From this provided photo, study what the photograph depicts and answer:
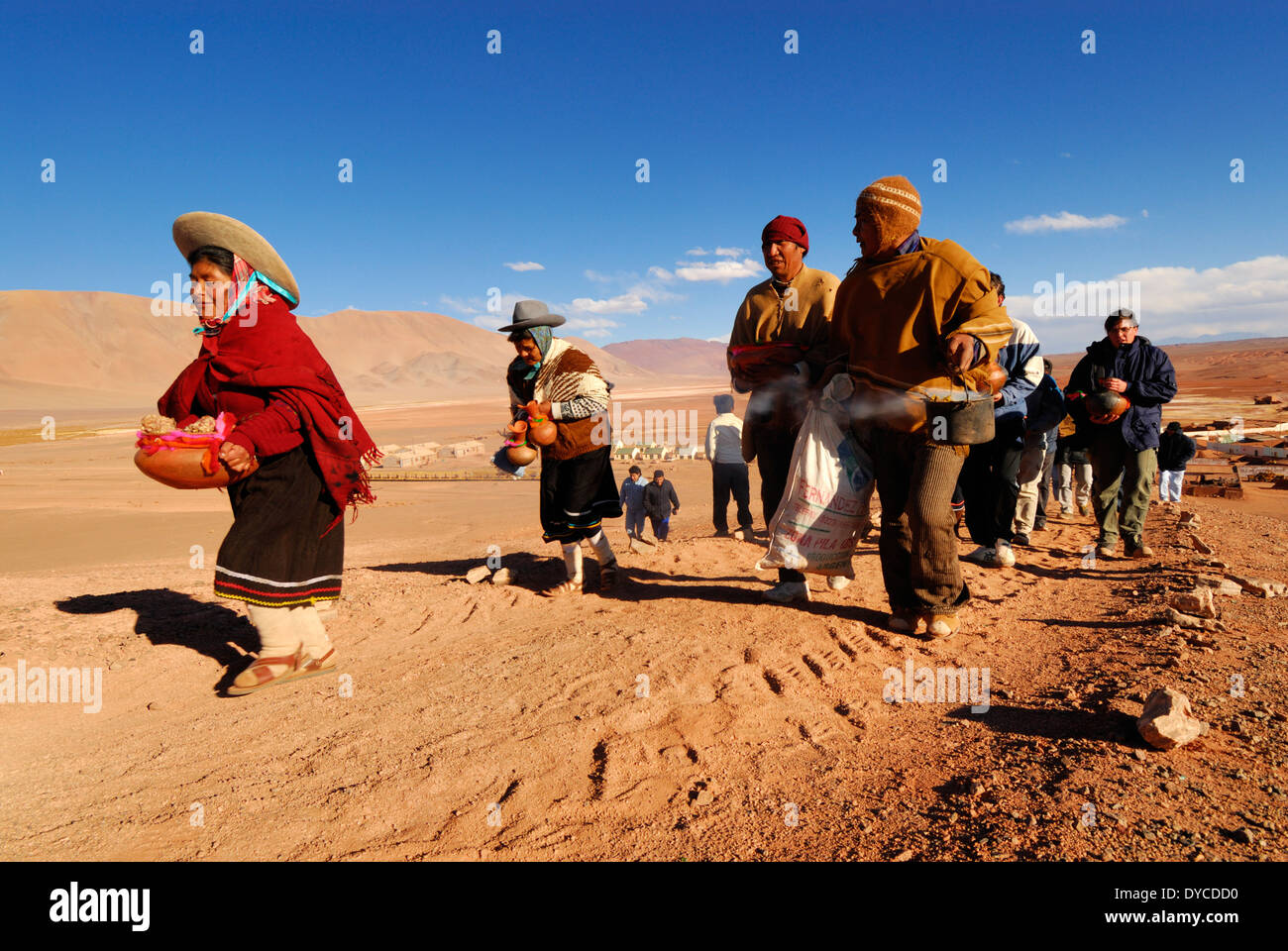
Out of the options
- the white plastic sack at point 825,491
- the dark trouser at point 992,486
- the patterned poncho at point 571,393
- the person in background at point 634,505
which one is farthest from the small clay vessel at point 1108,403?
the person in background at point 634,505

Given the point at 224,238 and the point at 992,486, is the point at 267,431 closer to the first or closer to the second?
the point at 224,238

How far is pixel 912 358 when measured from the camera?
11.9 ft

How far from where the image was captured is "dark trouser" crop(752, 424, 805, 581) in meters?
4.54

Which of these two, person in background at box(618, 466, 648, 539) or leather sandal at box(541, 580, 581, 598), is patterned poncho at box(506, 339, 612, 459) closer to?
leather sandal at box(541, 580, 581, 598)

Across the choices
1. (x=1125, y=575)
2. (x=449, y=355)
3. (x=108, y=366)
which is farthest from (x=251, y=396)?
(x=449, y=355)

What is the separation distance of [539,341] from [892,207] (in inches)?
94.7

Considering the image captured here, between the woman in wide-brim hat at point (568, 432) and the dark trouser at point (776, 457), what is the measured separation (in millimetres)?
1039

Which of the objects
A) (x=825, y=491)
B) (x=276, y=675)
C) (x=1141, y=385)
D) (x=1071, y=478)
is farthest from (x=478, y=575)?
(x=1071, y=478)

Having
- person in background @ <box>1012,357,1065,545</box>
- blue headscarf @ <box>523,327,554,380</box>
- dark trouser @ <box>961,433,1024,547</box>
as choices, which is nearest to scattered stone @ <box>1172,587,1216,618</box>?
dark trouser @ <box>961,433,1024,547</box>

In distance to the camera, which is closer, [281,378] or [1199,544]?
[281,378]

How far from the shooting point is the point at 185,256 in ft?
11.8

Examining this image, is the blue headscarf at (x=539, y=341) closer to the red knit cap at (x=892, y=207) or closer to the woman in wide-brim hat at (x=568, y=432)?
the woman in wide-brim hat at (x=568, y=432)

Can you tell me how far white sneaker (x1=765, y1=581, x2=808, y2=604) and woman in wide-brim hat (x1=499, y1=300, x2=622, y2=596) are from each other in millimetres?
1305

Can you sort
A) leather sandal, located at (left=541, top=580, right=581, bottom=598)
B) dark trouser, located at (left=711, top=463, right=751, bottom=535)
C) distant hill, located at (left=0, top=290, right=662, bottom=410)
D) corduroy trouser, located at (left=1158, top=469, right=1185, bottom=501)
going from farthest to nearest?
distant hill, located at (left=0, top=290, right=662, bottom=410), corduroy trouser, located at (left=1158, top=469, right=1185, bottom=501), dark trouser, located at (left=711, top=463, right=751, bottom=535), leather sandal, located at (left=541, top=580, right=581, bottom=598)
